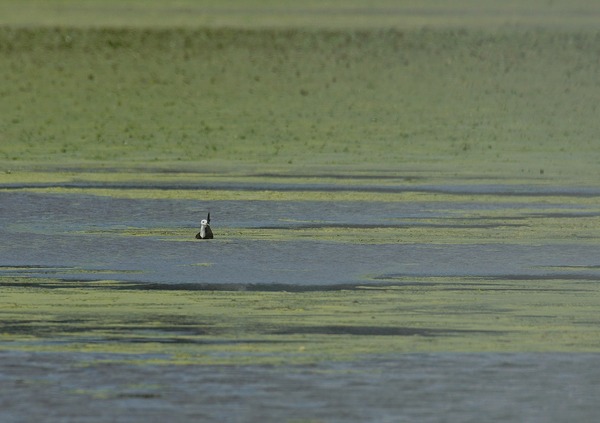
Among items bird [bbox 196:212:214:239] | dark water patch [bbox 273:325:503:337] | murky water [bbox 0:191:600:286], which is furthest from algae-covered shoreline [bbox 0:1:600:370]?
bird [bbox 196:212:214:239]

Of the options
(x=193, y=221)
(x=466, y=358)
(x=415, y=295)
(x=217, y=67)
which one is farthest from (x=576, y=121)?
(x=466, y=358)

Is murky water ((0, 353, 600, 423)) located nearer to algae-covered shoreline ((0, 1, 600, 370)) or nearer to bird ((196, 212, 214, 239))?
algae-covered shoreline ((0, 1, 600, 370))

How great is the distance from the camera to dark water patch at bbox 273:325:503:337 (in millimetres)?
→ 9719

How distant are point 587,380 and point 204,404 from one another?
1.88 meters

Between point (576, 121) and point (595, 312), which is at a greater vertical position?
point (576, 121)

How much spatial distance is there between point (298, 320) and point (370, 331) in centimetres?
55

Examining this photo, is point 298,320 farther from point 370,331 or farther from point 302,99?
point 302,99

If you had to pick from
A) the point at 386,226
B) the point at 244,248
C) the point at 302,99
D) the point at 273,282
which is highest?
the point at 302,99

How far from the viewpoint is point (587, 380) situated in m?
8.54

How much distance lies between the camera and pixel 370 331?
980 centimetres

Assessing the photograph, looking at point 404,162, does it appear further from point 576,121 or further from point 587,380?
point 587,380

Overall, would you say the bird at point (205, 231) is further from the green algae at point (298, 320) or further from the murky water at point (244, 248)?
the green algae at point (298, 320)

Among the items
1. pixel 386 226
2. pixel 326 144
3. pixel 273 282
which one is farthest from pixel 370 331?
pixel 326 144

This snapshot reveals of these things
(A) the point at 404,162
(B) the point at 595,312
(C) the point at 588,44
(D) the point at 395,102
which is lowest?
(B) the point at 595,312
